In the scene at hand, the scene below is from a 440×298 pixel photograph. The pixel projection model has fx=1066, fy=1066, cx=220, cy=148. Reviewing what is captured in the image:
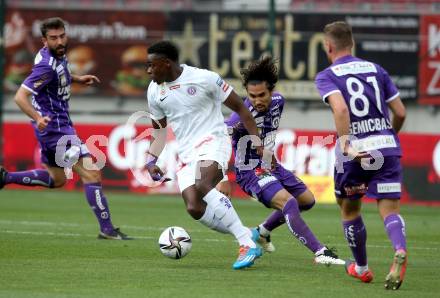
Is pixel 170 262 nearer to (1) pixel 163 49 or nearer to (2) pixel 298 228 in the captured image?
(2) pixel 298 228

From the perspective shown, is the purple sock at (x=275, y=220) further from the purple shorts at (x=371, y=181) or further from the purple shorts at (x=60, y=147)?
the purple shorts at (x=371, y=181)

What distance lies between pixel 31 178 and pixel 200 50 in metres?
13.5

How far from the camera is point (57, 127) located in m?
12.7

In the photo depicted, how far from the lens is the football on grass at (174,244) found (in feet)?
33.6

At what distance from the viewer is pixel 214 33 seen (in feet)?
85.5

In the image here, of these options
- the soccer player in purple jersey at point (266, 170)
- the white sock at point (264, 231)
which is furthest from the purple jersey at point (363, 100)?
the white sock at point (264, 231)

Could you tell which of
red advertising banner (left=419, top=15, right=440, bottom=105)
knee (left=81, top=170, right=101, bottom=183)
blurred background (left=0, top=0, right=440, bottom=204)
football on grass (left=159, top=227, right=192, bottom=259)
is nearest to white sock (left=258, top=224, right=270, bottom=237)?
football on grass (left=159, top=227, right=192, bottom=259)

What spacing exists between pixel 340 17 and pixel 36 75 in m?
14.4

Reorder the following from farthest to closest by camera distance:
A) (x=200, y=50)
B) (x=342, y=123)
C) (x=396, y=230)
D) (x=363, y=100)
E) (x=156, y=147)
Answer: (x=200, y=50) < (x=156, y=147) < (x=363, y=100) < (x=396, y=230) < (x=342, y=123)

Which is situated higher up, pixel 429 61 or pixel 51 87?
pixel 51 87

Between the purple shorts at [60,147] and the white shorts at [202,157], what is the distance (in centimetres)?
283

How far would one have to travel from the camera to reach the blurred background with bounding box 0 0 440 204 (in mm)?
22781

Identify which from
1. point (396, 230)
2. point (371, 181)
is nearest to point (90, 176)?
point (371, 181)

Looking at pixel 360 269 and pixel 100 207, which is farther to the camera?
pixel 100 207
